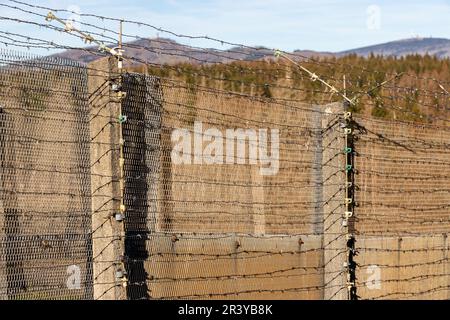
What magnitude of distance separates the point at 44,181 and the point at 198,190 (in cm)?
139

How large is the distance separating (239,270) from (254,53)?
1.82m

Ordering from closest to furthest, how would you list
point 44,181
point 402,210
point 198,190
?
point 44,181
point 198,190
point 402,210

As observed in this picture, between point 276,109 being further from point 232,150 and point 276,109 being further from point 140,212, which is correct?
point 140,212

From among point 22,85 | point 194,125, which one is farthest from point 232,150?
point 22,85

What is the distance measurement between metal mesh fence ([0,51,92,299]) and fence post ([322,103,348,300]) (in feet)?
8.51
